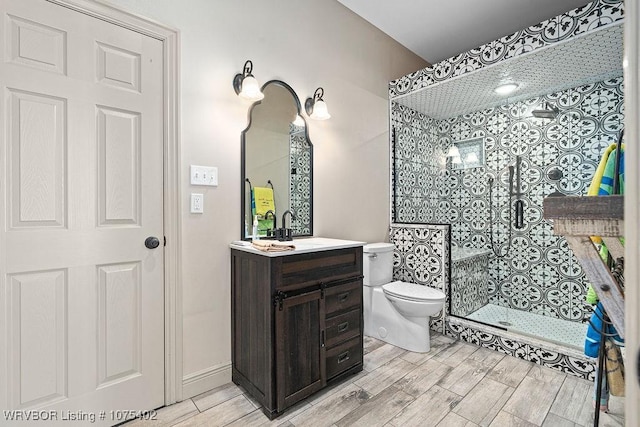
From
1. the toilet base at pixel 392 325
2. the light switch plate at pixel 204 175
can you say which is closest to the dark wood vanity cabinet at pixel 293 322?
the light switch plate at pixel 204 175

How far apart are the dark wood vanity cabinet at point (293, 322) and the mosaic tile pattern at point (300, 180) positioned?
509 mm

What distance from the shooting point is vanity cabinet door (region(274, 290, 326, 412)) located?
1594mm

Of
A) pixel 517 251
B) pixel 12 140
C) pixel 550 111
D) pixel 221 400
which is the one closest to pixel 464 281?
pixel 517 251

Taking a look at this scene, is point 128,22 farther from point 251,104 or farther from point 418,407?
point 418,407

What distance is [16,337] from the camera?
52.4 inches

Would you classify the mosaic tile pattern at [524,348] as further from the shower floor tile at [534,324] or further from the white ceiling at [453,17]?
the white ceiling at [453,17]

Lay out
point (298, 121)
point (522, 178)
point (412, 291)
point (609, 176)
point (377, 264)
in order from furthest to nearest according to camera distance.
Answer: point (522, 178)
point (377, 264)
point (412, 291)
point (298, 121)
point (609, 176)

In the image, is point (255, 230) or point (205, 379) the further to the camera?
point (255, 230)

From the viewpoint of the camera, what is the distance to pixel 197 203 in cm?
179

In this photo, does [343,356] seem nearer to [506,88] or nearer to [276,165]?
[276,165]

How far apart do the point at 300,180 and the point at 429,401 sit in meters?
1.64

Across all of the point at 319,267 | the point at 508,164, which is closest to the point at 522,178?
the point at 508,164

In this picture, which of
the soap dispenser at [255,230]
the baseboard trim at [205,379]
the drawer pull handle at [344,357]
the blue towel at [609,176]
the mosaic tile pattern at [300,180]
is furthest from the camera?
the mosaic tile pattern at [300,180]

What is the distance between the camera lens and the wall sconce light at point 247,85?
74.9 inches
